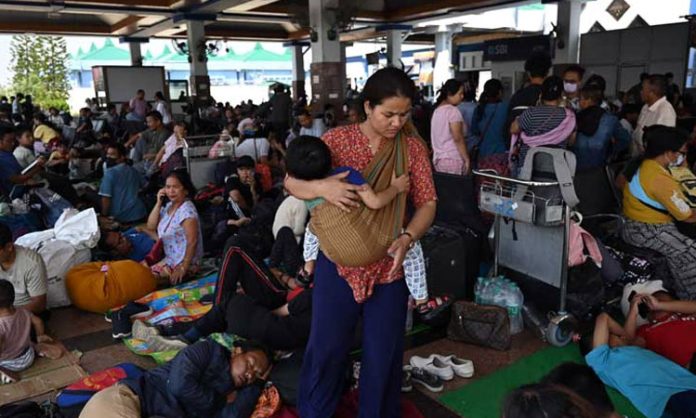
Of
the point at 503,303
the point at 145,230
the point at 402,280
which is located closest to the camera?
the point at 402,280

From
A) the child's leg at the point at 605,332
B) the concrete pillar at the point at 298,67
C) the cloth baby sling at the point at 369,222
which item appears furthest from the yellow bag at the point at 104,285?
the concrete pillar at the point at 298,67

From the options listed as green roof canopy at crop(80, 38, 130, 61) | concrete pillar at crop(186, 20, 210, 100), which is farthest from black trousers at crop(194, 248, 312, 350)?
green roof canopy at crop(80, 38, 130, 61)

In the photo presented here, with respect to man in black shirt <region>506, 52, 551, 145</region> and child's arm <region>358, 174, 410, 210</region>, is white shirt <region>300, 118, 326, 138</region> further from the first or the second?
child's arm <region>358, 174, 410, 210</region>

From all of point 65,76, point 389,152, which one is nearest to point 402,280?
point 389,152

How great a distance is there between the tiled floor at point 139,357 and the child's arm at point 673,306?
67 cm

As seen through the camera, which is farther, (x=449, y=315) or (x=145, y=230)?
(x=145, y=230)

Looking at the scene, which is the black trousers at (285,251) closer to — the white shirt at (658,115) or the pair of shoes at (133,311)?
the pair of shoes at (133,311)

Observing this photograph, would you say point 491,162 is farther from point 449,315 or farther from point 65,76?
point 65,76

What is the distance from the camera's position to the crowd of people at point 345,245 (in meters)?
2.01

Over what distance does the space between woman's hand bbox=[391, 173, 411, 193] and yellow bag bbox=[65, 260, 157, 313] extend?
2999 mm

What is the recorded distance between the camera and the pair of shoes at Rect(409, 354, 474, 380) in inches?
125

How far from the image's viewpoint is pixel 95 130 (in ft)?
40.1

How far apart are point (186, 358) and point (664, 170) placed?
3146 millimetres

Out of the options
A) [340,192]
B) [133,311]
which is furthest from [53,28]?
[340,192]
